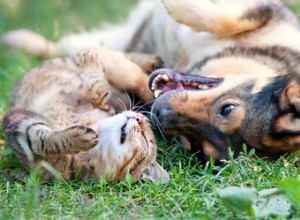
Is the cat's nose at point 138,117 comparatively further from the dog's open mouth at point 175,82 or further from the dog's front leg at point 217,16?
the dog's front leg at point 217,16

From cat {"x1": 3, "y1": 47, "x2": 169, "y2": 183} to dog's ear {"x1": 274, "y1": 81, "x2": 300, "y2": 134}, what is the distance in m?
0.83

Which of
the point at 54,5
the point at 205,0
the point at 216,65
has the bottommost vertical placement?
the point at 54,5

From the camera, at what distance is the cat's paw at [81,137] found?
453 centimetres

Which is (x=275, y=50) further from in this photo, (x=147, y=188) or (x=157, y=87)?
(x=147, y=188)

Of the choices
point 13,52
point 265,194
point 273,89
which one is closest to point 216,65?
point 273,89

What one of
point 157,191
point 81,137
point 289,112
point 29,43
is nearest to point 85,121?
point 81,137

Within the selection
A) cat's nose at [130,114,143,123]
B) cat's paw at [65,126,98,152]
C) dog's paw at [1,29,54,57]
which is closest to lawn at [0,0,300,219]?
cat's paw at [65,126,98,152]

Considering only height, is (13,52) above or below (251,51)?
below

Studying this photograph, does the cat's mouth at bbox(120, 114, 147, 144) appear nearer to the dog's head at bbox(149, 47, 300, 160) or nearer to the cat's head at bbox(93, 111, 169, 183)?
the cat's head at bbox(93, 111, 169, 183)

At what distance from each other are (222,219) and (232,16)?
7.84ft

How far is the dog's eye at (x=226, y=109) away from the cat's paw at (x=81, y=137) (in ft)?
2.95

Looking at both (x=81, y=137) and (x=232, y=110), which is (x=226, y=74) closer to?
(x=232, y=110)

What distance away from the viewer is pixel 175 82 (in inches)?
208

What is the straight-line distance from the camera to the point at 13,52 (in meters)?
7.47
